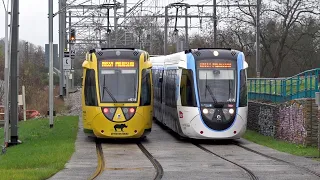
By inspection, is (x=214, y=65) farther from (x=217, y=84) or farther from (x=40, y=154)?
(x=40, y=154)

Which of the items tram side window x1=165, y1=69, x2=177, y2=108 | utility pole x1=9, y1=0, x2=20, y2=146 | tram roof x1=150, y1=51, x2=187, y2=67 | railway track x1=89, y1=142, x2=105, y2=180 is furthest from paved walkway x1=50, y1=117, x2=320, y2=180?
tram roof x1=150, y1=51, x2=187, y2=67

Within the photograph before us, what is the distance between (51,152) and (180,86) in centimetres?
662

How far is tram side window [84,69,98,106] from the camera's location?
2411 centimetres

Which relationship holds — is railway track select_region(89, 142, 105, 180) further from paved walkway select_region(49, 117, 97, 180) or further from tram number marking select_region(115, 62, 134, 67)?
tram number marking select_region(115, 62, 134, 67)

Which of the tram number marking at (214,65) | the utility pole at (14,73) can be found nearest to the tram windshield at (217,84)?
the tram number marking at (214,65)

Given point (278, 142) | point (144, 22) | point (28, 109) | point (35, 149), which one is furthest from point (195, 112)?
point (144, 22)

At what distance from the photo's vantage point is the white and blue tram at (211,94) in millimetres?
24062

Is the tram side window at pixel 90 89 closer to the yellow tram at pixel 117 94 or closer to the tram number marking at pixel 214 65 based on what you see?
the yellow tram at pixel 117 94

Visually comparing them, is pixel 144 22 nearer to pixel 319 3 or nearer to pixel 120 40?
pixel 120 40

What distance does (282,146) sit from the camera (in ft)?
78.6

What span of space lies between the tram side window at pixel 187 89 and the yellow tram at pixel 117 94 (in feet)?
4.00

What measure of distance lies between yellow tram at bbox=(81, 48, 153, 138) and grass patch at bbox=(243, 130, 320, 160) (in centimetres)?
452

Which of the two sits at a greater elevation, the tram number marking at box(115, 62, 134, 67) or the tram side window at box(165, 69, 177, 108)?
the tram number marking at box(115, 62, 134, 67)

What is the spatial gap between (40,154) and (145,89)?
5.71 meters
